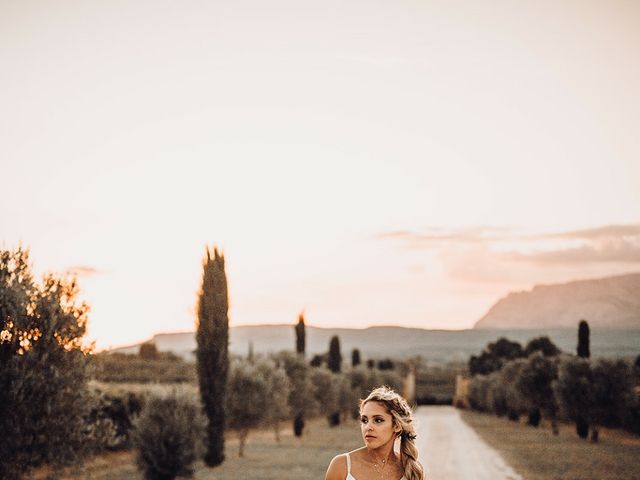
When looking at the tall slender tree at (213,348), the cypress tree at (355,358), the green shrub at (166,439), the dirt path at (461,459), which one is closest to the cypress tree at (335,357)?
the cypress tree at (355,358)

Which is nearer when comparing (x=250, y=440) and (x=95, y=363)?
(x=95, y=363)

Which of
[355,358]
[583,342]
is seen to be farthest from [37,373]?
[355,358]

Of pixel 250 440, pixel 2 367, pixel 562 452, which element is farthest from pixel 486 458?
pixel 2 367

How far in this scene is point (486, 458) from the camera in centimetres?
2856

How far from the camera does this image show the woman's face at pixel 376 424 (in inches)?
156

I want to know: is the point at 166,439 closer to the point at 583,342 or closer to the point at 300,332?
the point at 300,332

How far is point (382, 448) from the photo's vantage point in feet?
13.4

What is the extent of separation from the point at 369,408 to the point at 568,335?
609 ft

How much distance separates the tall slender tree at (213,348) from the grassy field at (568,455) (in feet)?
35.8

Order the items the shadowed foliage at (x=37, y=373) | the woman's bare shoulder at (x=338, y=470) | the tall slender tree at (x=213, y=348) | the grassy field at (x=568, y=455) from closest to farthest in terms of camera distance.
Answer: the woman's bare shoulder at (x=338, y=470) → the shadowed foliage at (x=37, y=373) → the grassy field at (x=568, y=455) → the tall slender tree at (x=213, y=348)

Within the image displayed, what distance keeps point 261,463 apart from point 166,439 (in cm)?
803

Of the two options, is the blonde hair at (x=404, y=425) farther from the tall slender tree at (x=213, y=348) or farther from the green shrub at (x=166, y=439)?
the tall slender tree at (x=213, y=348)

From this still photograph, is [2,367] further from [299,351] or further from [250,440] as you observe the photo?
[299,351]

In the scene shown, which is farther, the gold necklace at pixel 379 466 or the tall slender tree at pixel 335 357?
the tall slender tree at pixel 335 357
